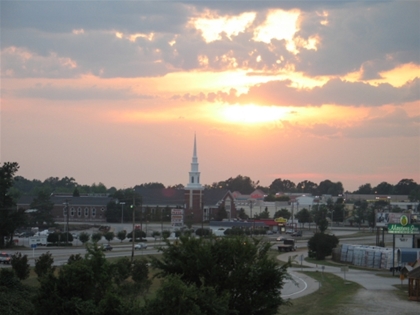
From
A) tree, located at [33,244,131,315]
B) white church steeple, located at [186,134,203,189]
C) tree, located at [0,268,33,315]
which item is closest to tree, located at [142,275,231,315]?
tree, located at [33,244,131,315]

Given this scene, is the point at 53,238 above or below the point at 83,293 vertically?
below

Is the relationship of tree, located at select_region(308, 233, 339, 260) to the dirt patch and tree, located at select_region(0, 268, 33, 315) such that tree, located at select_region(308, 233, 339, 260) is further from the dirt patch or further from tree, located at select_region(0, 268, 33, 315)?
tree, located at select_region(0, 268, 33, 315)

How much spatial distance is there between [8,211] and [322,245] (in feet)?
123

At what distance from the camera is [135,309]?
23469 millimetres

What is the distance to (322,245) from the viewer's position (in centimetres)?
8056

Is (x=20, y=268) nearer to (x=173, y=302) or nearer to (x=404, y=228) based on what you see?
(x=173, y=302)

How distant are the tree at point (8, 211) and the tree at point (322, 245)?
34.4 m

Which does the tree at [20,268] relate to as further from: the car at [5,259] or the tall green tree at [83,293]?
the tall green tree at [83,293]

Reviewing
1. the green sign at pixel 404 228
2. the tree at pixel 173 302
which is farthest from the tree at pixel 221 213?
the tree at pixel 173 302

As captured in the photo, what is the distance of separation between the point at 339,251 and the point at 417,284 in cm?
3274

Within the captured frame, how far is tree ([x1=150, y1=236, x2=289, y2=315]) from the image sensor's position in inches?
1141

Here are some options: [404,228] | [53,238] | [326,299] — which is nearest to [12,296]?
[326,299]

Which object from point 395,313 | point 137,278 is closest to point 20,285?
point 137,278

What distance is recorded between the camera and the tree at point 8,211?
79.2 metres
